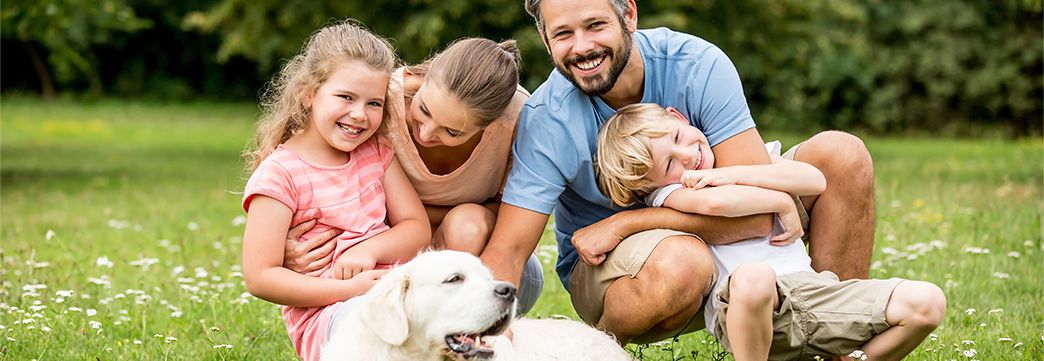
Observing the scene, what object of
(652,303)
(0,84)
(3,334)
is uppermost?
(652,303)

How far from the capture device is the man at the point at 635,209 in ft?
13.3

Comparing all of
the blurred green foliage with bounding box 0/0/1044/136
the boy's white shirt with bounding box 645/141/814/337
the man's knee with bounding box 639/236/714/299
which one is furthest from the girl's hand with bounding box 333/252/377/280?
the blurred green foliage with bounding box 0/0/1044/136

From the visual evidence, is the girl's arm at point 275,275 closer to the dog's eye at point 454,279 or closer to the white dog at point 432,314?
the white dog at point 432,314

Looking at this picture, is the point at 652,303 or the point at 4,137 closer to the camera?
the point at 652,303

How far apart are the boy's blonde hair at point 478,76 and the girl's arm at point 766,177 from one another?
73 cm

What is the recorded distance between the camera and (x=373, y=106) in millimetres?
4074

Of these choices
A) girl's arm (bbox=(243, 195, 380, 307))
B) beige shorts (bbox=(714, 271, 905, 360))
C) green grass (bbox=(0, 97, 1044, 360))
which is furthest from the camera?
green grass (bbox=(0, 97, 1044, 360))

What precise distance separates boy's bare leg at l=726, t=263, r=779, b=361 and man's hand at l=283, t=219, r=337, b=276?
143 cm

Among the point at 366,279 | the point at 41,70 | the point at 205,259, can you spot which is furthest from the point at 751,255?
the point at 41,70

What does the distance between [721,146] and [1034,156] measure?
35.2 feet

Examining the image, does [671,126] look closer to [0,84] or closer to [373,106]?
[373,106]

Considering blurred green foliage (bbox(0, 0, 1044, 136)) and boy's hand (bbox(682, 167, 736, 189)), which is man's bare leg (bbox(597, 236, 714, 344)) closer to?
boy's hand (bbox(682, 167, 736, 189))

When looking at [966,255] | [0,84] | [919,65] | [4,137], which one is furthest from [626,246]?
[0,84]

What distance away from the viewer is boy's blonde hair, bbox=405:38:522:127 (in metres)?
3.92
